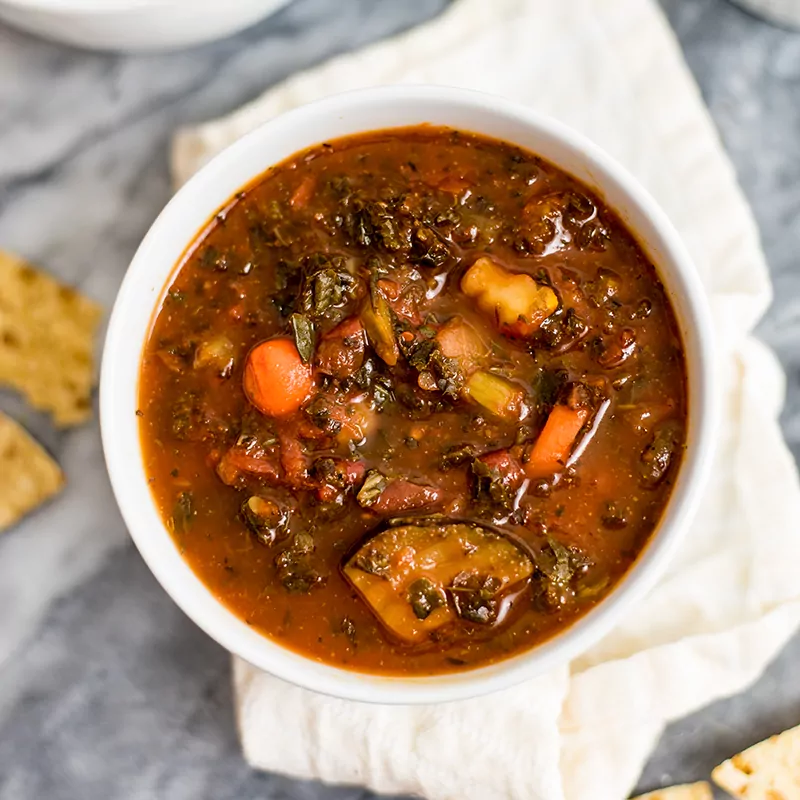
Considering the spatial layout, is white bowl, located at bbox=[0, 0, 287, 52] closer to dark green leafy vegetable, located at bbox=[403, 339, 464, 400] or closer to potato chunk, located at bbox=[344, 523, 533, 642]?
dark green leafy vegetable, located at bbox=[403, 339, 464, 400]

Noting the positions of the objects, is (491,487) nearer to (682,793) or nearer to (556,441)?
(556,441)

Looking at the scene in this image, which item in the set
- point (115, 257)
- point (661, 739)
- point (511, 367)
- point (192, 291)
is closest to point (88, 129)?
point (115, 257)

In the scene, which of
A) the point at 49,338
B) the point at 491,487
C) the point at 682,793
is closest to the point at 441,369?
the point at 491,487

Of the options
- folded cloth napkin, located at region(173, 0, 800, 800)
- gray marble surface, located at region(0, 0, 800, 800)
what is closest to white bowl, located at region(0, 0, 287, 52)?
gray marble surface, located at region(0, 0, 800, 800)

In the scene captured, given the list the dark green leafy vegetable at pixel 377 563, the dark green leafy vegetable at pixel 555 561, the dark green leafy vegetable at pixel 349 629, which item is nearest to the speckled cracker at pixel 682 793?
the dark green leafy vegetable at pixel 555 561

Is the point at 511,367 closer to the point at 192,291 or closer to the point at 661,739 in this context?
the point at 192,291

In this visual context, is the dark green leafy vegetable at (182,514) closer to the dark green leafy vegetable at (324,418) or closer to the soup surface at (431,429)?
the soup surface at (431,429)
